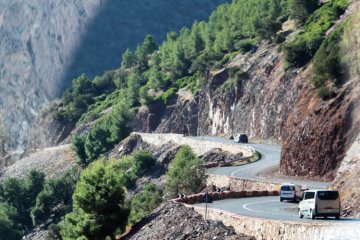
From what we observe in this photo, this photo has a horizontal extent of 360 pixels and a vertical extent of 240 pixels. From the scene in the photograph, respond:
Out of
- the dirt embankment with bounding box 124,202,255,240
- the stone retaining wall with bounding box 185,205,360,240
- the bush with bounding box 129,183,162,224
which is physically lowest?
the bush with bounding box 129,183,162,224

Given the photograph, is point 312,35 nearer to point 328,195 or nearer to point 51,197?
point 51,197

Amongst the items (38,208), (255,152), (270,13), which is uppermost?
(270,13)

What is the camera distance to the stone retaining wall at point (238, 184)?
5719 cm

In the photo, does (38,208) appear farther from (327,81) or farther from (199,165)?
(327,81)

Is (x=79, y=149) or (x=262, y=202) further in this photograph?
(x=79, y=149)

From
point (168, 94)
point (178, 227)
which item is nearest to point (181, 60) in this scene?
point (168, 94)

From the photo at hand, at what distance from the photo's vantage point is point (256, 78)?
103250 mm

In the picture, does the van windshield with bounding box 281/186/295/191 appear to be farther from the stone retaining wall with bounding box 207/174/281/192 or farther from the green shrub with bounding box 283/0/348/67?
the green shrub with bounding box 283/0/348/67

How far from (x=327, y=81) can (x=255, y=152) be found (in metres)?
21.6

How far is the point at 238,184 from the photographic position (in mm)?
61969

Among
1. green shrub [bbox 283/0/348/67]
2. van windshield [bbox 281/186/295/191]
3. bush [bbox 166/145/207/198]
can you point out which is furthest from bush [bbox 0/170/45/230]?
van windshield [bbox 281/186/295/191]

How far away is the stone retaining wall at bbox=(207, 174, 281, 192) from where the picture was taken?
57188mm

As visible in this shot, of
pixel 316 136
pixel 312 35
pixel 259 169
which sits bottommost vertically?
pixel 259 169

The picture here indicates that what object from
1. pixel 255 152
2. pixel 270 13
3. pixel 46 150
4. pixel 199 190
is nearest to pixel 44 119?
pixel 46 150
